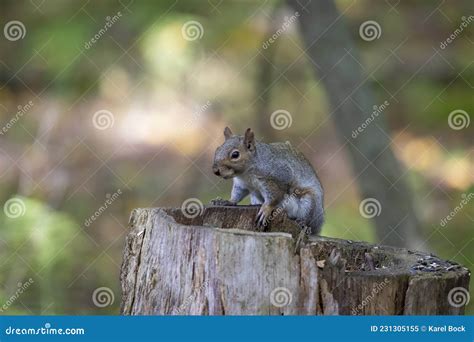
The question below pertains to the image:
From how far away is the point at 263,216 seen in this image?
539 centimetres

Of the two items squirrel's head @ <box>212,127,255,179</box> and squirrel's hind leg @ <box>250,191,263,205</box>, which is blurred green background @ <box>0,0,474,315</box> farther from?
squirrel's head @ <box>212,127,255,179</box>

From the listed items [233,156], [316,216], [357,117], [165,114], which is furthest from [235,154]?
[165,114]

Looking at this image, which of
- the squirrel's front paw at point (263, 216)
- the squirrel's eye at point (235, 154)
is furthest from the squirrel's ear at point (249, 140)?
the squirrel's front paw at point (263, 216)

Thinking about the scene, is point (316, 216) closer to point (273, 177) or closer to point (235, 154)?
point (273, 177)

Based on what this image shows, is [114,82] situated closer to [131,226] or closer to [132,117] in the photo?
[132,117]

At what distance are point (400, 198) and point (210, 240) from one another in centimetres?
398

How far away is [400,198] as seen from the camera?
25.7ft

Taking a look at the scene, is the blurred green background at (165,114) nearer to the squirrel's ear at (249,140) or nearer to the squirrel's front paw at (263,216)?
the squirrel's ear at (249,140)

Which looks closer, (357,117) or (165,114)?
(357,117)

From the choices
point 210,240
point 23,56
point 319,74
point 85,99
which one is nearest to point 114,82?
point 85,99

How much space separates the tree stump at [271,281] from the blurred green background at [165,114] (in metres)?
3.62

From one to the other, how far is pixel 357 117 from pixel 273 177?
79.5 inches

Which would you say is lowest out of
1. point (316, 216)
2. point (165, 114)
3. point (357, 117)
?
point (165, 114)

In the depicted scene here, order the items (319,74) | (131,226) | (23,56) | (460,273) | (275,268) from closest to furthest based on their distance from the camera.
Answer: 1. (275,268)
2. (460,273)
3. (131,226)
4. (319,74)
5. (23,56)
